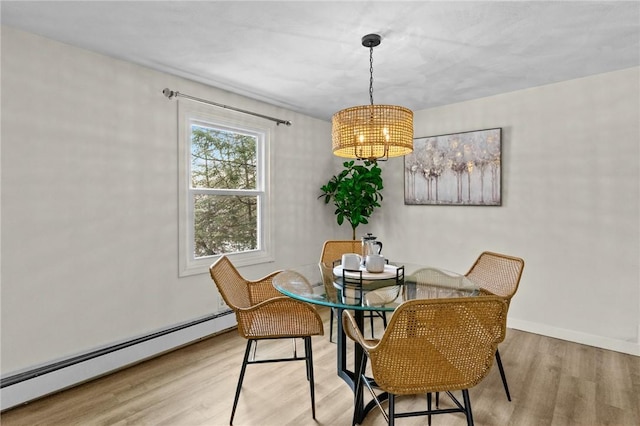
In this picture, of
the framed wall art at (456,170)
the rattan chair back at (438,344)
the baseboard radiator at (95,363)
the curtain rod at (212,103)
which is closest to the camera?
the rattan chair back at (438,344)

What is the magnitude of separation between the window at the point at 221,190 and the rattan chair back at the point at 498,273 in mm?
2096

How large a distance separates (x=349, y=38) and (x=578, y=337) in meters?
3.18

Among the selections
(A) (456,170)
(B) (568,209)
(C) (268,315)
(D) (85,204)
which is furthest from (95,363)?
(B) (568,209)

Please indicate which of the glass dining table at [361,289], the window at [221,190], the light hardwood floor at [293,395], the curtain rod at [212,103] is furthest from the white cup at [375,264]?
the curtain rod at [212,103]

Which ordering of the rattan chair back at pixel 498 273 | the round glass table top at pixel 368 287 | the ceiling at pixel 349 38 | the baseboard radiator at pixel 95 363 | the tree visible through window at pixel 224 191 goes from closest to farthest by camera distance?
the round glass table top at pixel 368 287
the ceiling at pixel 349 38
the baseboard radiator at pixel 95 363
the rattan chair back at pixel 498 273
the tree visible through window at pixel 224 191

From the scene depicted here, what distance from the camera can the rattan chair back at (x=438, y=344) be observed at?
4.52 feet

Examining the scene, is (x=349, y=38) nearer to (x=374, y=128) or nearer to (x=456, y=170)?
(x=374, y=128)

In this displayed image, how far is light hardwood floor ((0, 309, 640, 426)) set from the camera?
2.03m

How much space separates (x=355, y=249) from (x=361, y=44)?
5.71ft

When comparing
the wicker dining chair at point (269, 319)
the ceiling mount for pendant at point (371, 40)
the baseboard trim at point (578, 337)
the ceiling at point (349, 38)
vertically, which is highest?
the ceiling at point (349, 38)

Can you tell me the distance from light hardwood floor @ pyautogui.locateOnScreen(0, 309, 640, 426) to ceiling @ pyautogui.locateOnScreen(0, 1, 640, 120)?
7.51ft

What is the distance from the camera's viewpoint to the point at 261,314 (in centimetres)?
209

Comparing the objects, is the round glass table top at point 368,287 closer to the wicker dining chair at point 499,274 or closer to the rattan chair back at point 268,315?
the rattan chair back at point 268,315

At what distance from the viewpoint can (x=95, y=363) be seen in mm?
2467
